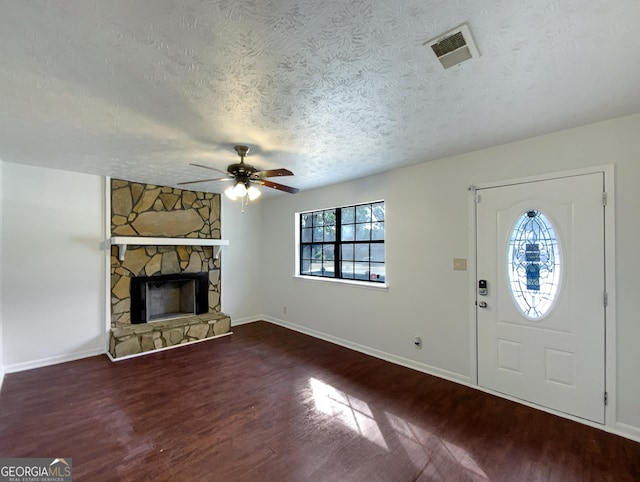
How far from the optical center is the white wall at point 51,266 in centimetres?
342

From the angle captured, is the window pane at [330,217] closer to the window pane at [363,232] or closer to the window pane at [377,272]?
the window pane at [363,232]

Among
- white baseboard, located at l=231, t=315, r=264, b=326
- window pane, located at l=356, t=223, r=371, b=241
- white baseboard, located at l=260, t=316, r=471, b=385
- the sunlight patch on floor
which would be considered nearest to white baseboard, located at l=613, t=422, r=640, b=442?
white baseboard, located at l=260, t=316, r=471, b=385

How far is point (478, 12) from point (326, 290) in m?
3.84

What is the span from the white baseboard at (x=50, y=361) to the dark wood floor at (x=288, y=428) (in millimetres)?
162

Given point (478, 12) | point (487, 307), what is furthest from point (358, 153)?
point (487, 307)

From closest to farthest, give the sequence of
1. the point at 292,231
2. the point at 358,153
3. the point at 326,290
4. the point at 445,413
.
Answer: the point at 445,413
the point at 358,153
the point at 326,290
the point at 292,231

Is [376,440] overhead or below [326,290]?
below

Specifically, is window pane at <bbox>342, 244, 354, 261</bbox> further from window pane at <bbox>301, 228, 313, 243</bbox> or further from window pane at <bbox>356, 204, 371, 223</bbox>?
window pane at <bbox>301, 228, 313, 243</bbox>

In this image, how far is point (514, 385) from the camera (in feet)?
8.91

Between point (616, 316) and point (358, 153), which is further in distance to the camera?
point (358, 153)

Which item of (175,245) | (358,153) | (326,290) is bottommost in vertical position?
(326,290)

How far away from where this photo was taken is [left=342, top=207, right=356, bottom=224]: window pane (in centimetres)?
441

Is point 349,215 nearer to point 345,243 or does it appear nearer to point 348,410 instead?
point 345,243

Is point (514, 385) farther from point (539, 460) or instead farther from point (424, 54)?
point (424, 54)
